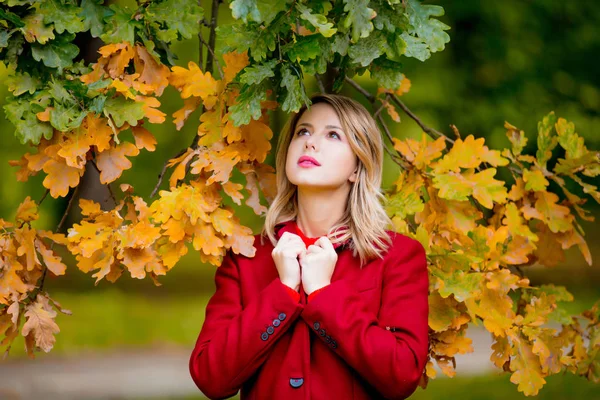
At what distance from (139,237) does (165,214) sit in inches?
4.0

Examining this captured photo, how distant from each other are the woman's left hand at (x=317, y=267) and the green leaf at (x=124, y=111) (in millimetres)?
631

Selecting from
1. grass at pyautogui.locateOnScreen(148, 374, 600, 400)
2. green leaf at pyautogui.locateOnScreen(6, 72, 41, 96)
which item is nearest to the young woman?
green leaf at pyautogui.locateOnScreen(6, 72, 41, 96)

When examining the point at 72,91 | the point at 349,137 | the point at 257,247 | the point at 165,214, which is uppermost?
the point at 72,91

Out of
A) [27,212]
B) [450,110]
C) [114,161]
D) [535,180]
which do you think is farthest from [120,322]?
[114,161]

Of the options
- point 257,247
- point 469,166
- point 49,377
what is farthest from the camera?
point 49,377

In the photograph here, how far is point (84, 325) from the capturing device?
752 centimetres

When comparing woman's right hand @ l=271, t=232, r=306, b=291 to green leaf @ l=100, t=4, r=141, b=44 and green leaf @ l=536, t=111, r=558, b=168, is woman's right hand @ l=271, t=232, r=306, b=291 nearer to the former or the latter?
green leaf @ l=100, t=4, r=141, b=44

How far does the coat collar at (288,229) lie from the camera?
2308mm

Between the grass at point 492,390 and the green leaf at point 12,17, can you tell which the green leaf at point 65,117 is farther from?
the grass at point 492,390

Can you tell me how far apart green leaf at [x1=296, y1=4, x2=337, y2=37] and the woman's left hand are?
58 centimetres

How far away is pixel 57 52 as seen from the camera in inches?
94.3

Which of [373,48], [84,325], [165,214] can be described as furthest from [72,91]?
[84,325]

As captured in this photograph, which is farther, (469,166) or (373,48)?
(469,166)

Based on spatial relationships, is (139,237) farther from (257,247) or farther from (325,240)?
(325,240)
